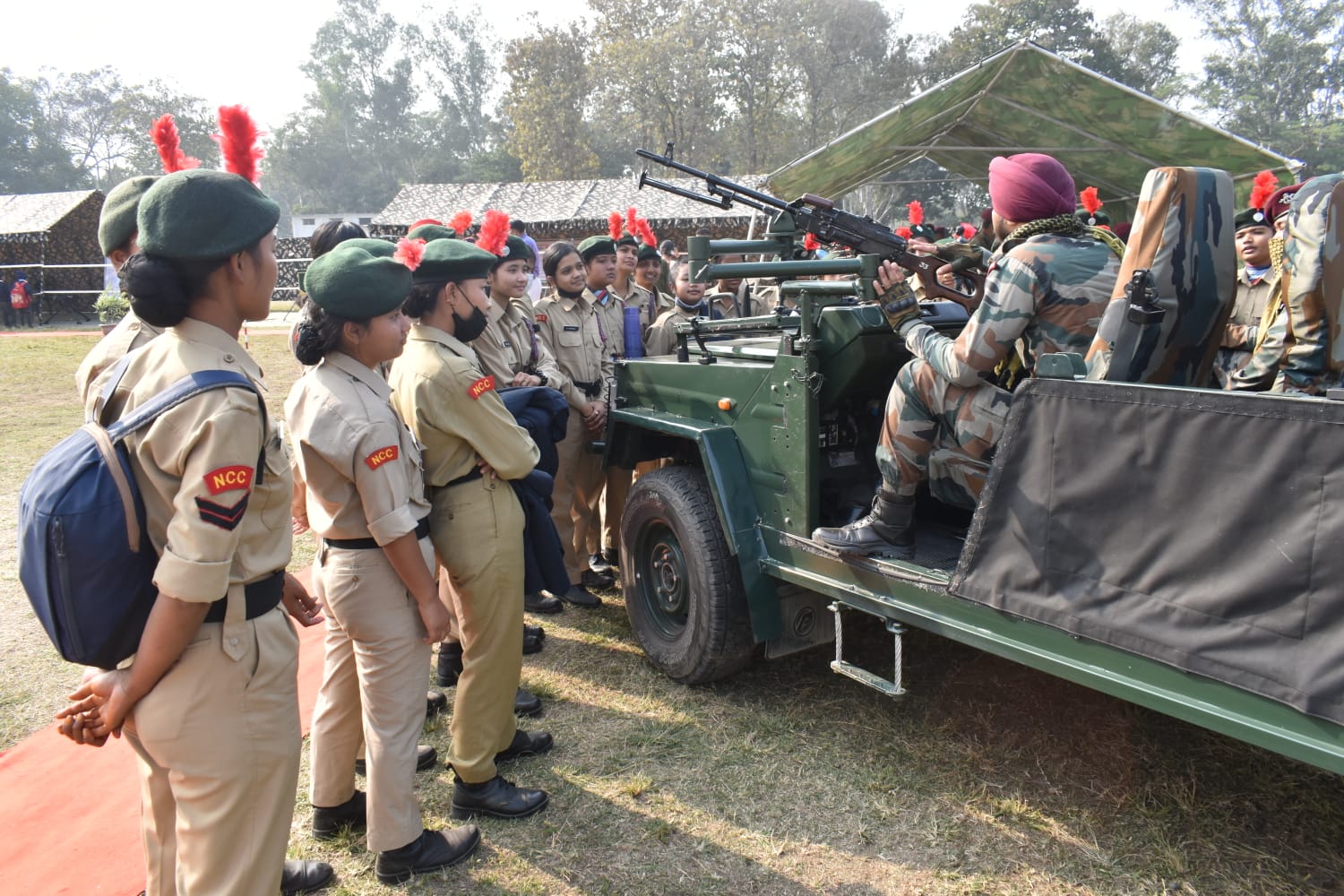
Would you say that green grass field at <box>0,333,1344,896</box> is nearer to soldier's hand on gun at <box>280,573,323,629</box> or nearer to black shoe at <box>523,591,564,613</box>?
black shoe at <box>523,591,564,613</box>

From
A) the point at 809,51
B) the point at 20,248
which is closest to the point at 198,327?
the point at 20,248

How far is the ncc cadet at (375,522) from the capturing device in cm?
248

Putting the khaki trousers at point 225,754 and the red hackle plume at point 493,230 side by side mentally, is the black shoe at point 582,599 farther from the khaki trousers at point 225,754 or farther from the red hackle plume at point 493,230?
the khaki trousers at point 225,754

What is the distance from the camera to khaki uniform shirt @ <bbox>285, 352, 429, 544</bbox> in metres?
2.47

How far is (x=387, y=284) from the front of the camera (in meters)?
2.50

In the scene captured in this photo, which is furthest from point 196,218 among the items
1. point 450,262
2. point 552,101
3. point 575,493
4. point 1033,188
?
point 552,101

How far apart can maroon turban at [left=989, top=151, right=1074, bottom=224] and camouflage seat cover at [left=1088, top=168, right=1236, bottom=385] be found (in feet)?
1.26

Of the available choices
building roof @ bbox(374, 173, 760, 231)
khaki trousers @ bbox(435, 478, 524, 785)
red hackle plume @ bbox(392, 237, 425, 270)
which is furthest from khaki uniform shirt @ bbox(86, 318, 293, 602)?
building roof @ bbox(374, 173, 760, 231)

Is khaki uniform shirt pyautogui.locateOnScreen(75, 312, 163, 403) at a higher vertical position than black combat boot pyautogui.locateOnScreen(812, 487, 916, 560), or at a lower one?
higher

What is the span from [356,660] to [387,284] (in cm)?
113

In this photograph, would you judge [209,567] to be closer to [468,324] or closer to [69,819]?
[468,324]

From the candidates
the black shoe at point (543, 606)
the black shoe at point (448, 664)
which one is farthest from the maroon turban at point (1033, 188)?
the black shoe at point (543, 606)

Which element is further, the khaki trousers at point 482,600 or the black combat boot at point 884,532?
the black combat boot at point 884,532

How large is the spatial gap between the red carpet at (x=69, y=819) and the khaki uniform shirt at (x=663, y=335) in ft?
10.1
